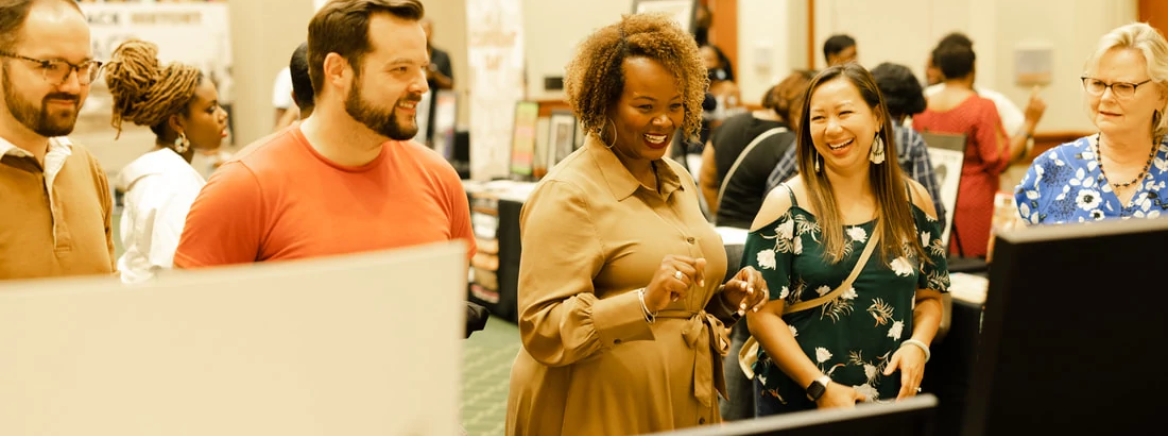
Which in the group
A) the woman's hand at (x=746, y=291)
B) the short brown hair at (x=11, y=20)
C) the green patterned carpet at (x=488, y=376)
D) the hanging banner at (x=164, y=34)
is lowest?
the green patterned carpet at (x=488, y=376)

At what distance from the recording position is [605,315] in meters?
2.08

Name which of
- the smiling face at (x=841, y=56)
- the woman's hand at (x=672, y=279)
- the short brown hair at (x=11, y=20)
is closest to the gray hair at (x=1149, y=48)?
the woman's hand at (x=672, y=279)

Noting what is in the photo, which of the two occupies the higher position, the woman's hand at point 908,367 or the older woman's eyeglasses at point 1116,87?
the older woman's eyeglasses at point 1116,87

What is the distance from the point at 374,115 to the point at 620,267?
56 cm

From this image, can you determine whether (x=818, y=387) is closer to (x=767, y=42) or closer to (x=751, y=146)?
(x=751, y=146)

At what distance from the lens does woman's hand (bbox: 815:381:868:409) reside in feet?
8.07

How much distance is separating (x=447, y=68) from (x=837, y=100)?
7663 millimetres

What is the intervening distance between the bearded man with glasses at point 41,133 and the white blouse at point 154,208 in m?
0.42

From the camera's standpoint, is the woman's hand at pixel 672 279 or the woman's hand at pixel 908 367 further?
the woman's hand at pixel 908 367

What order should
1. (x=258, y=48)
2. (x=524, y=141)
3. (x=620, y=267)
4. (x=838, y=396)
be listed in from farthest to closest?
(x=258, y=48), (x=524, y=141), (x=838, y=396), (x=620, y=267)

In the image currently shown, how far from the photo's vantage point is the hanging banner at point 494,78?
281 inches

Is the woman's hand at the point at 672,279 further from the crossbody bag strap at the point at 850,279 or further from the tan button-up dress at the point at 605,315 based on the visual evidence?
the crossbody bag strap at the point at 850,279

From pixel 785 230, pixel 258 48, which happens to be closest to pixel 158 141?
pixel 785 230

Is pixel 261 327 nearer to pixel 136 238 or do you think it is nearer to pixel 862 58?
pixel 136 238
